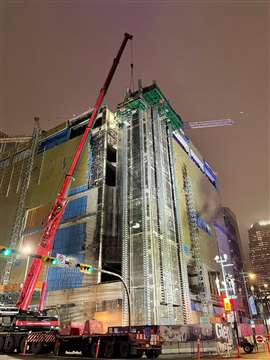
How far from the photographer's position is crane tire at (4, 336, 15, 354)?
26812mm

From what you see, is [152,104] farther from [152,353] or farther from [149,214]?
[152,353]

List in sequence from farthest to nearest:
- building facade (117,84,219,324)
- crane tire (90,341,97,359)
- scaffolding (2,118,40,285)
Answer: scaffolding (2,118,40,285), building facade (117,84,219,324), crane tire (90,341,97,359)

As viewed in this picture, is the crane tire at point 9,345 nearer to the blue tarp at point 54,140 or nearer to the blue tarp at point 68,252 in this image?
the blue tarp at point 68,252

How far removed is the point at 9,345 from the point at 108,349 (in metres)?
11.7

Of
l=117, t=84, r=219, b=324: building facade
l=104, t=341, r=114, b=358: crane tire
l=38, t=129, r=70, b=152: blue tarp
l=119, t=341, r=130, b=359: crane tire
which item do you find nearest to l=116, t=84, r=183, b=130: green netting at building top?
l=117, t=84, r=219, b=324: building facade

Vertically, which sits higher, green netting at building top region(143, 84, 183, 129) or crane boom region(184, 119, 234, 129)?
crane boom region(184, 119, 234, 129)

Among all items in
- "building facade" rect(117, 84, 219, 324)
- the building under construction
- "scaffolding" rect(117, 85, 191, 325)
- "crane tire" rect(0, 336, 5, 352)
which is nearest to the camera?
"crane tire" rect(0, 336, 5, 352)

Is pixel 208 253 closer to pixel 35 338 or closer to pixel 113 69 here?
pixel 113 69

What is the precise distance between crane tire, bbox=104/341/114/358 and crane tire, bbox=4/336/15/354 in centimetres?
1074

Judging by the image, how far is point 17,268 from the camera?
69.8 metres

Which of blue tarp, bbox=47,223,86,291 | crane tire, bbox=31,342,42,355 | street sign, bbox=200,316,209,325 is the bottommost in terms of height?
crane tire, bbox=31,342,42,355

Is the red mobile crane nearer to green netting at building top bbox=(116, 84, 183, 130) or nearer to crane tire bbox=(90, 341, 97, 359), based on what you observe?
crane tire bbox=(90, 341, 97, 359)

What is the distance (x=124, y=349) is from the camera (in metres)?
20.7

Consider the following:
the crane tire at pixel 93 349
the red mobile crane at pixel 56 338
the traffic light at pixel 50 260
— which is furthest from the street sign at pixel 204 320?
the traffic light at pixel 50 260
